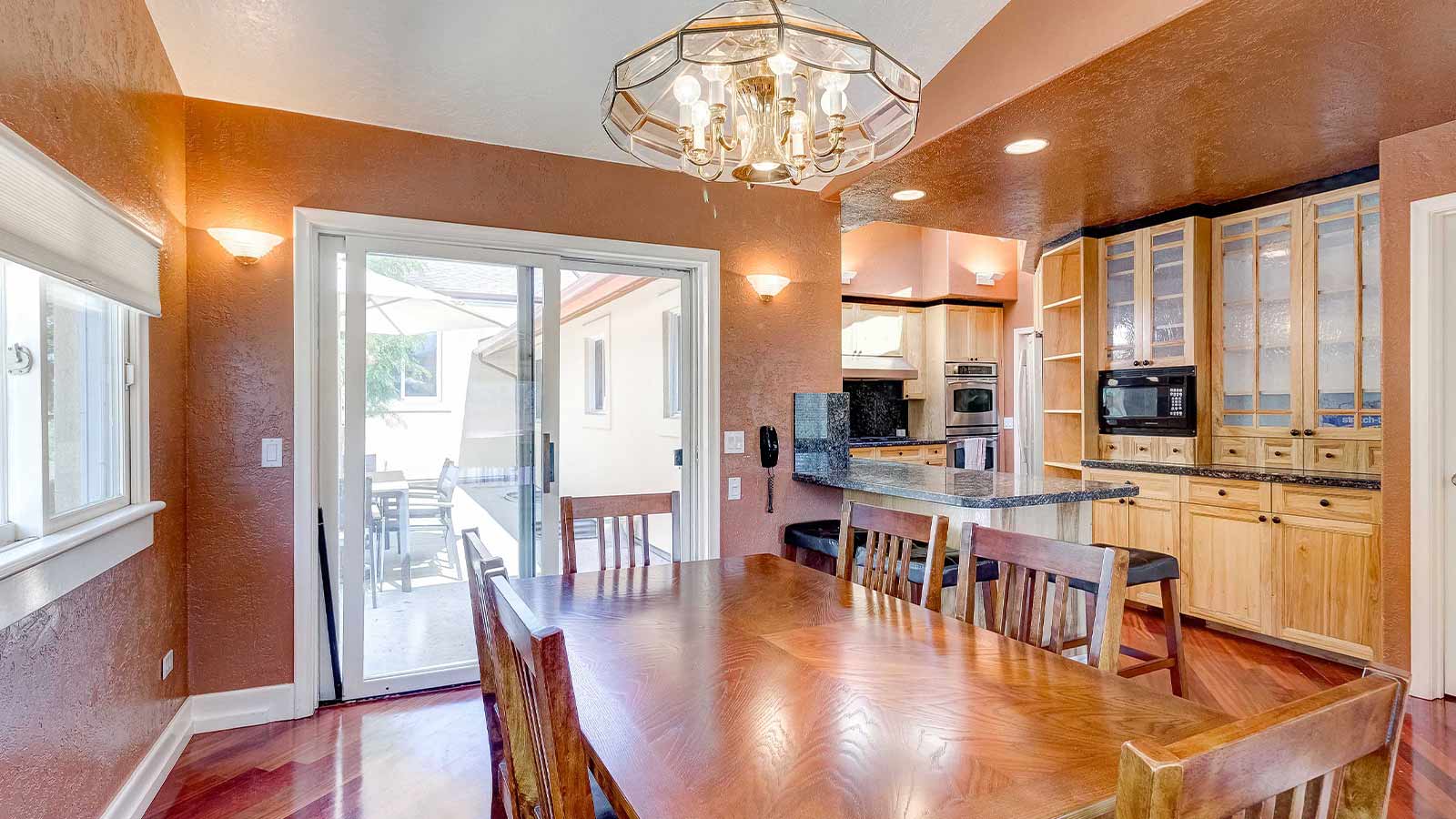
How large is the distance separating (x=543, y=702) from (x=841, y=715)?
0.54 m

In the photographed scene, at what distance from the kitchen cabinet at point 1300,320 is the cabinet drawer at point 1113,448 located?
501 millimetres

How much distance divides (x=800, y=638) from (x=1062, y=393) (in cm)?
422

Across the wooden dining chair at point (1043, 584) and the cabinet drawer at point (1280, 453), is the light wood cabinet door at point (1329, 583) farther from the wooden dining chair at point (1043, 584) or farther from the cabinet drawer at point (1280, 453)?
the wooden dining chair at point (1043, 584)

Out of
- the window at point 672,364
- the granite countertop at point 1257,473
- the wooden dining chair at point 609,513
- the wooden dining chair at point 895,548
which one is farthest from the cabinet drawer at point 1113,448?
the wooden dining chair at point 609,513

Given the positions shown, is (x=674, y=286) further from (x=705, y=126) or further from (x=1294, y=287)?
(x=1294, y=287)

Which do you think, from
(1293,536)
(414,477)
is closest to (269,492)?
(414,477)

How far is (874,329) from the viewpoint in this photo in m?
7.16

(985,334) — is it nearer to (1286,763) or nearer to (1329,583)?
(1329,583)

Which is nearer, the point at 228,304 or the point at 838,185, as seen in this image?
the point at 228,304

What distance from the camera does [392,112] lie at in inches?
114

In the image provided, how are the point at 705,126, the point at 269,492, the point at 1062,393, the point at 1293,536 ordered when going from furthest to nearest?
the point at 1062,393, the point at 1293,536, the point at 269,492, the point at 705,126

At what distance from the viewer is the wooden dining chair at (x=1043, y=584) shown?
1.50 m

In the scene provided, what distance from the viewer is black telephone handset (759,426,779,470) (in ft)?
11.8

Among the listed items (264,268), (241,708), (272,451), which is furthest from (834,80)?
(241,708)
